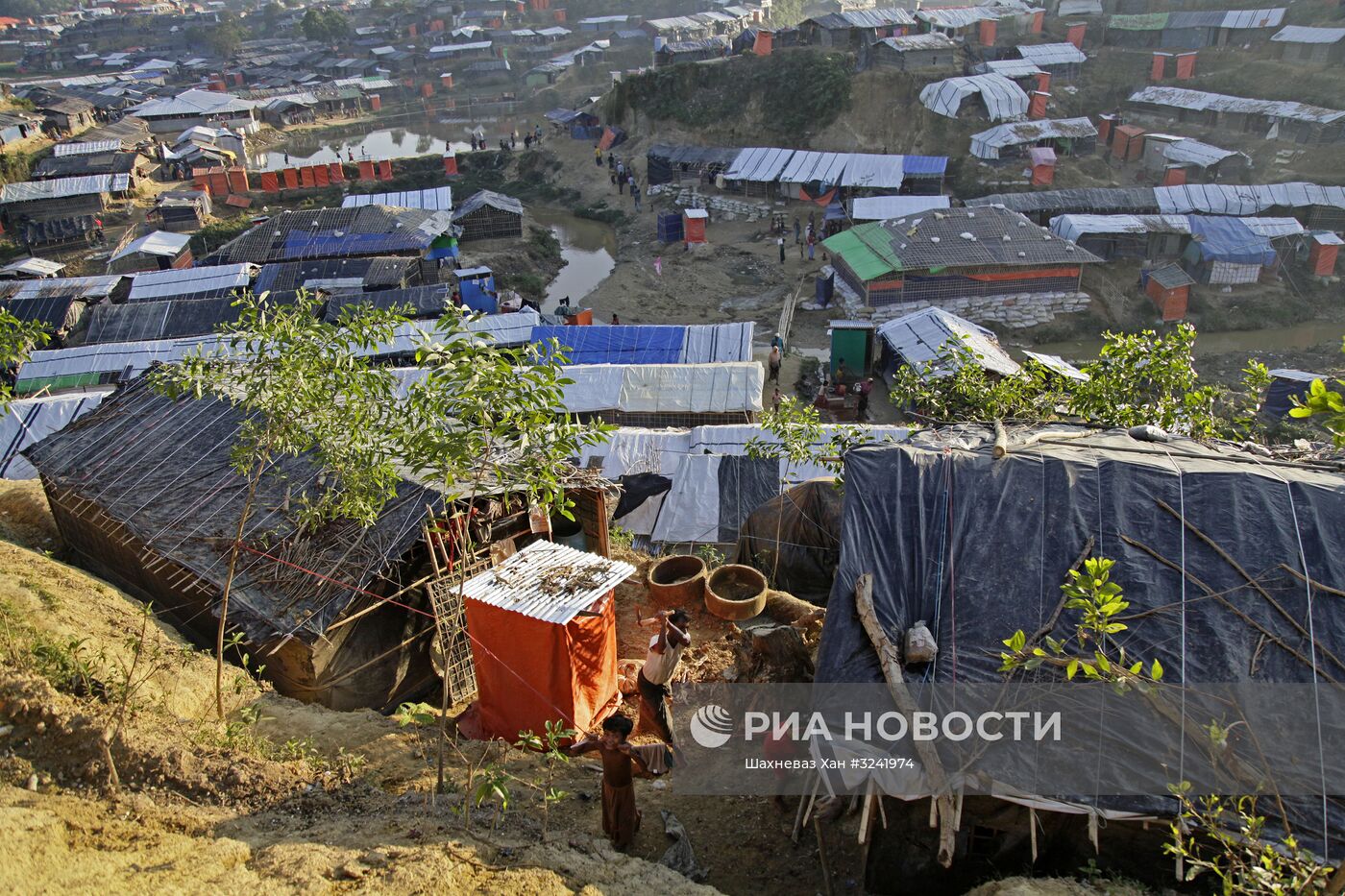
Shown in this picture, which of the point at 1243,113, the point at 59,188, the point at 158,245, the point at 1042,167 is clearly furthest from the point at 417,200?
the point at 1243,113

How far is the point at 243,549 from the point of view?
8.44m

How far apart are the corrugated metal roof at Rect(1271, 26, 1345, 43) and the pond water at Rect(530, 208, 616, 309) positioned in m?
28.7

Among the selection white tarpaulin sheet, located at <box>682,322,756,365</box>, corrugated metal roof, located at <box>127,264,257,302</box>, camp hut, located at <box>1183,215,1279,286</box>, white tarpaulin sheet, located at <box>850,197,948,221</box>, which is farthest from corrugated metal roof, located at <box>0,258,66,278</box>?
camp hut, located at <box>1183,215,1279,286</box>

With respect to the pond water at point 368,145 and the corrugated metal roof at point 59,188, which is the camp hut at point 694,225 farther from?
the corrugated metal roof at point 59,188

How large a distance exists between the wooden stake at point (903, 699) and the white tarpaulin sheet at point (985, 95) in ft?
105

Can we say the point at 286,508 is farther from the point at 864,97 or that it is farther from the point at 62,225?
the point at 864,97

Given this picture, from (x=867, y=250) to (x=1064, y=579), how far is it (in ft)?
66.0

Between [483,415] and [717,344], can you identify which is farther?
[717,344]

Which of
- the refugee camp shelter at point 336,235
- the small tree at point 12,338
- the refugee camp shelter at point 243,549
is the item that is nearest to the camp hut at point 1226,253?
the refugee camp shelter at point 336,235

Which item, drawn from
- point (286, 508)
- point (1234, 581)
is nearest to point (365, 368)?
point (286, 508)

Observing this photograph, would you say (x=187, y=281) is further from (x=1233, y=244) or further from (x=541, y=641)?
(x=1233, y=244)

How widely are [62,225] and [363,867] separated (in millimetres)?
36421

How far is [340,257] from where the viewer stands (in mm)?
28156

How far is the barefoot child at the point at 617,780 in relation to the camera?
584 cm
